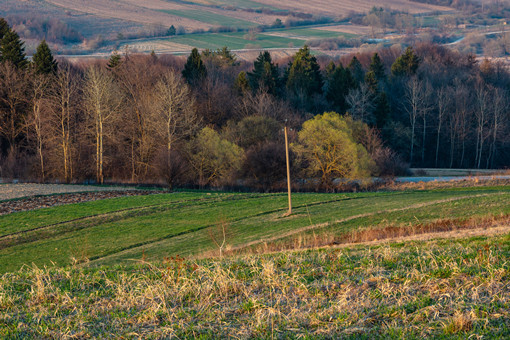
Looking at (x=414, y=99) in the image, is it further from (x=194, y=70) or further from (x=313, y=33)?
(x=313, y=33)

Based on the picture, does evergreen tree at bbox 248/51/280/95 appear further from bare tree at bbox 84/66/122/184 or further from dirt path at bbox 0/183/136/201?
dirt path at bbox 0/183/136/201

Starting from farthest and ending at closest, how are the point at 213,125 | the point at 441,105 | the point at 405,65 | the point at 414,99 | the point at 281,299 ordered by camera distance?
the point at 405,65, the point at 441,105, the point at 414,99, the point at 213,125, the point at 281,299

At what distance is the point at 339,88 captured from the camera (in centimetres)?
7694

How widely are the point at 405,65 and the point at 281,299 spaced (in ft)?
296

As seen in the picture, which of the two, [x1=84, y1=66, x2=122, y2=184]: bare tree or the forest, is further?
[x1=84, y1=66, x2=122, y2=184]: bare tree

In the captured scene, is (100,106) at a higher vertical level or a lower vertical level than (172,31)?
lower

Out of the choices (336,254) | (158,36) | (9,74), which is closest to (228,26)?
(158,36)

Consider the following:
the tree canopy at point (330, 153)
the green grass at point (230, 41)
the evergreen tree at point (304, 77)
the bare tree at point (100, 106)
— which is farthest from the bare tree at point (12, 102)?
the green grass at point (230, 41)

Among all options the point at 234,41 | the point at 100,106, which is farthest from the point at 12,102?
the point at 234,41

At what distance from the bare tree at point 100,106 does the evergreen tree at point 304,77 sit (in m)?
29.9

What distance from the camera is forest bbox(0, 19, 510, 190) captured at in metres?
51.0

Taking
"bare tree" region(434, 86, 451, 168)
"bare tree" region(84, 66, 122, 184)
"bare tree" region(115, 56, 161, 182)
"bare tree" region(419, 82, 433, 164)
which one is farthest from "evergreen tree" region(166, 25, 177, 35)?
"bare tree" region(84, 66, 122, 184)

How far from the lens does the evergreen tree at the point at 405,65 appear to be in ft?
298

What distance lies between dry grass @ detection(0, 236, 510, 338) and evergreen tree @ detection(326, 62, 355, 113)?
2656 inches
